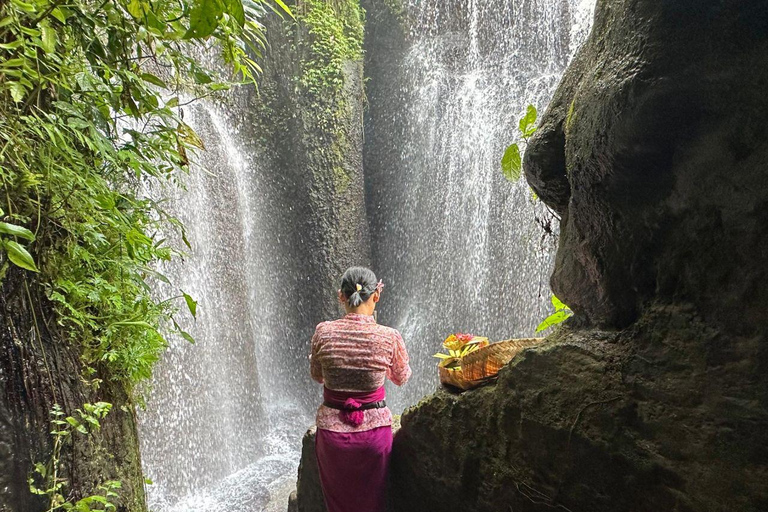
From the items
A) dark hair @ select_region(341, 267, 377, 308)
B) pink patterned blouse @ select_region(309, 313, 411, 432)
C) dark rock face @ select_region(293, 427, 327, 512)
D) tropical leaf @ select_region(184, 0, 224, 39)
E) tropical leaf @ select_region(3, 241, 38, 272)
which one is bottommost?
dark rock face @ select_region(293, 427, 327, 512)

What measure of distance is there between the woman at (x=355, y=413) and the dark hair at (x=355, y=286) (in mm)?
10

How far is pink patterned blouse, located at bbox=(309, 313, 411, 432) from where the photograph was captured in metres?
2.16

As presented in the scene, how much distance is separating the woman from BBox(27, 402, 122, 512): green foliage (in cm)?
92

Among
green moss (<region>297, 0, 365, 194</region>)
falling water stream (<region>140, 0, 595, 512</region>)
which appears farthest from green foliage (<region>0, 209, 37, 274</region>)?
green moss (<region>297, 0, 365, 194</region>)

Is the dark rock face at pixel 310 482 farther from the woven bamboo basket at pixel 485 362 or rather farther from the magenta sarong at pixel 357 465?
the woven bamboo basket at pixel 485 362

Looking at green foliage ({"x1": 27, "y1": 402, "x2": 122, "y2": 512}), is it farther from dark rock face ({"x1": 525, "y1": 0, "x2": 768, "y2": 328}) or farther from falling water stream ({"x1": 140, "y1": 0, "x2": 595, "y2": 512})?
falling water stream ({"x1": 140, "y1": 0, "x2": 595, "y2": 512})

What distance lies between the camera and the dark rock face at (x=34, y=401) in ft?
4.37

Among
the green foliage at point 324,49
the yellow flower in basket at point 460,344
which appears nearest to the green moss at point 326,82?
the green foliage at point 324,49

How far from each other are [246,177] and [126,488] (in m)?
6.40

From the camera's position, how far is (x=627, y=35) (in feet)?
4.57

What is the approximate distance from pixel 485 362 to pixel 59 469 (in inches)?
58.6

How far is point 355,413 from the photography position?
7.04 ft

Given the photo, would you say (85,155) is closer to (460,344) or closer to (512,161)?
(460,344)

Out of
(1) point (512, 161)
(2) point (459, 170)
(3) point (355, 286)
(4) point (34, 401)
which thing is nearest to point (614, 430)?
(3) point (355, 286)
